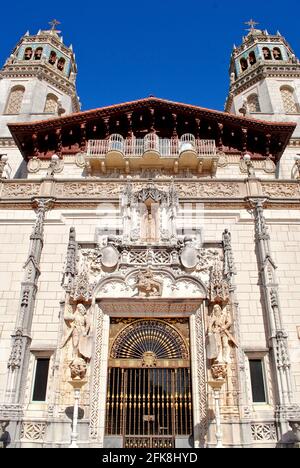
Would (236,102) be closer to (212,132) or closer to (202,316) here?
(212,132)

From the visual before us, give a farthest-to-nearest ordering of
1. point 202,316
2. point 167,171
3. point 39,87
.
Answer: point 39,87 < point 167,171 < point 202,316

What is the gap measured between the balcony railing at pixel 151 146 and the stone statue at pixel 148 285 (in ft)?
22.4

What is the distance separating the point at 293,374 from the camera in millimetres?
12133

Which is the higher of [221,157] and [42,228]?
[221,157]

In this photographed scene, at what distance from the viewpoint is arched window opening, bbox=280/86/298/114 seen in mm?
25845

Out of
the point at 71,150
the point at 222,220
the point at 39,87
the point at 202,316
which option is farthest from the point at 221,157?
the point at 39,87

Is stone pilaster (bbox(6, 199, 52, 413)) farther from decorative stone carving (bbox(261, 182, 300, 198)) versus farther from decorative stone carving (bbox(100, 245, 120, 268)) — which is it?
decorative stone carving (bbox(261, 182, 300, 198))

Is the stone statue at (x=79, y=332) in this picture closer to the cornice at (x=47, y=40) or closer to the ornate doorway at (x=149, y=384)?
the ornate doorway at (x=149, y=384)

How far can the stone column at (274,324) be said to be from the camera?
37.6 feet

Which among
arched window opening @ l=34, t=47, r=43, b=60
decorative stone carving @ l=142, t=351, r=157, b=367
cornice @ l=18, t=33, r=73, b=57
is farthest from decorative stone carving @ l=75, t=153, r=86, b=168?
cornice @ l=18, t=33, r=73, b=57

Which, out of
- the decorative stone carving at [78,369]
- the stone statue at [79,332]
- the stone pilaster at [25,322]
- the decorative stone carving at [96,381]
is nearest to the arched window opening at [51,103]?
the stone pilaster at [25,322]

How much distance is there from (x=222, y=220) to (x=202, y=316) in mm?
4189

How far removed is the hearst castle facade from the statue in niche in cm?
4
